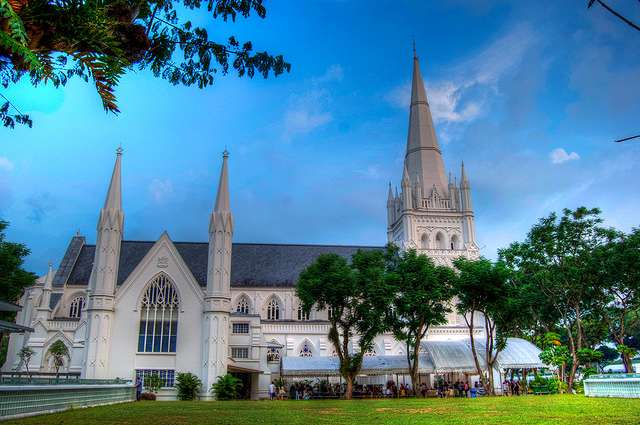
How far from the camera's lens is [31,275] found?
56.2 metres

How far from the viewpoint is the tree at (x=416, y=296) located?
4094cm

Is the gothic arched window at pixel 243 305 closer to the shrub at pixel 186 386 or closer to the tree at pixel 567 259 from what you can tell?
the shrub at pixel 186 386

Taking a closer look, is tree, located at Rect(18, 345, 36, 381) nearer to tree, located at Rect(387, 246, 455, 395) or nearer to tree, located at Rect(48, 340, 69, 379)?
tree, located at Rect(48, 340, 69, 379)

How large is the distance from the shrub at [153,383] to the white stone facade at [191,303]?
112cm

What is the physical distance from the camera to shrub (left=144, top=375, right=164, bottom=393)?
4109 cm

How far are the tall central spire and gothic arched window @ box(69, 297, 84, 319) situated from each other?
45559mm

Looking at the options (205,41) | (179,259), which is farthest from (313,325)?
(205,41)

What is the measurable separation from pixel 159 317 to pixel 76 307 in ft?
72.7

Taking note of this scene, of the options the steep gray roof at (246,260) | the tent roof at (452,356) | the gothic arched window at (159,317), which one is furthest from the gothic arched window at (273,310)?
the gothic arched window at (159,317)

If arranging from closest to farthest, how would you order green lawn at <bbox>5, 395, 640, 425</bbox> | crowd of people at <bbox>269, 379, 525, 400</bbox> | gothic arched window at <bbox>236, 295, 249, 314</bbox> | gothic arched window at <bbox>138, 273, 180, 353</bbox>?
1. green lawn at <bbox>5, 395, 640, 425</bbox>
2. gothic arched window at <bbox>138, 273, 180, 353</bbox>
3. crowd of people at <bbox>269, 379, 525, 400</bbox>
4. gothic arched window at <bbox>236, 295, 249, 314</bbox>

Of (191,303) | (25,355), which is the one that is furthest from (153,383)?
(25,355)

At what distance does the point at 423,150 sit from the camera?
7756 centimetres

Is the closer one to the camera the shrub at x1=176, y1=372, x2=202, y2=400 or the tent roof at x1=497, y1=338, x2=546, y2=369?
the shrub at x1=176, y1=372, x2=202, y2=400

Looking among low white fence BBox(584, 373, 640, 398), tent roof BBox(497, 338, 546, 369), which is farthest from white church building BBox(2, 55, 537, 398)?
low white fence BBox(584, 373, 640, 398)
